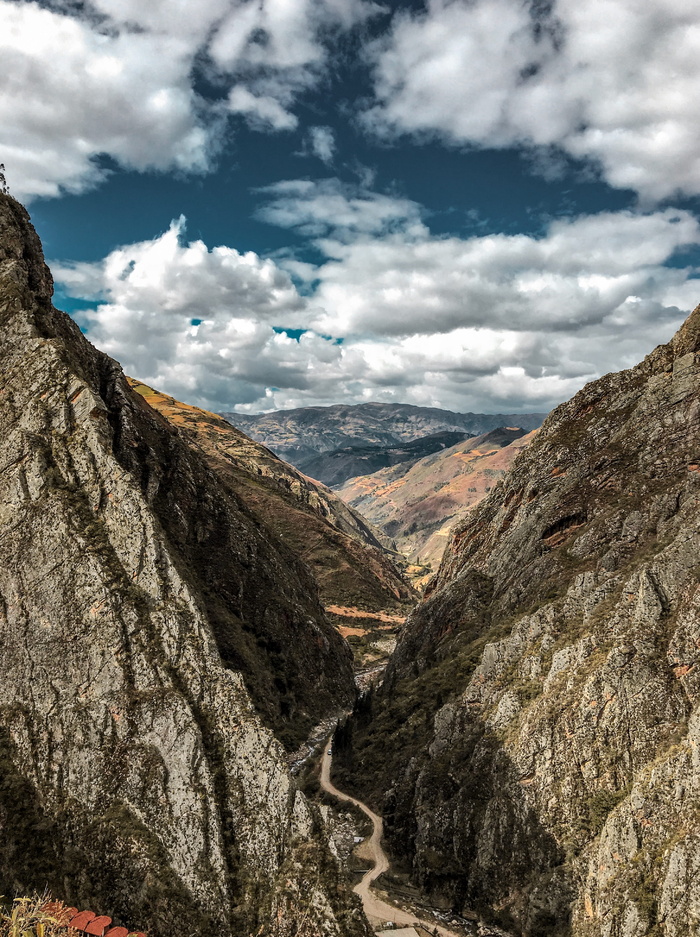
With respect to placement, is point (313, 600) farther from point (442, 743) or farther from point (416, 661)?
point (442, 743)

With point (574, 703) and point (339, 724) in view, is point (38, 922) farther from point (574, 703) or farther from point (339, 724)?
point (339, 724)

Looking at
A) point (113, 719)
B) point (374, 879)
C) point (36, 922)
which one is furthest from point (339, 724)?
point (36, 922)

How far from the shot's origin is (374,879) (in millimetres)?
52188

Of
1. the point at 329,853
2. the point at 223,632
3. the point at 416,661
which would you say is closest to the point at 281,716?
the point at 223,632

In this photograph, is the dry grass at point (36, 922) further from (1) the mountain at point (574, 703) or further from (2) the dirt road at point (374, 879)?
(1) the mountain at point (574, 703)

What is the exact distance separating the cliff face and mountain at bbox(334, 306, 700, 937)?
17349 mm

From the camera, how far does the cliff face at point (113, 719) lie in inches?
1451

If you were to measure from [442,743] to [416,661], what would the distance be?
82.4 feet

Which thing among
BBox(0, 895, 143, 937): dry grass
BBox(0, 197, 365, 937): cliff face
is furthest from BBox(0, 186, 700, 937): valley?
BBox(0, 895, 143, 937): dry grass

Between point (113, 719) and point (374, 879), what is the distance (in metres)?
29.9

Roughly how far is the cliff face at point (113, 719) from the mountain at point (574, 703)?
1735cm

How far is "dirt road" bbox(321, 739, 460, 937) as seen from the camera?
45844 millimetres

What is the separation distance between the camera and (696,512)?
177ft

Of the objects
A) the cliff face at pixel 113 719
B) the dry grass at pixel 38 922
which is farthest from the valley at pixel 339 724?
the dry grass at pixel 38 922
